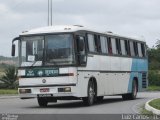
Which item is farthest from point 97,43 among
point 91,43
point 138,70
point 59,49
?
point 138,70

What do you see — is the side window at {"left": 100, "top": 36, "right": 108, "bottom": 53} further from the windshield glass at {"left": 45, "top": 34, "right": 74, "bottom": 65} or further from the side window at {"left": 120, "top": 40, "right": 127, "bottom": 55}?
the windshield glass at {"left": 45, "top": 34, "right": 74, "bottom": 65}

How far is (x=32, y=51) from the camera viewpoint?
80.6ft

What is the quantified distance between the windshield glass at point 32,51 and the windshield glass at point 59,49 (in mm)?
309

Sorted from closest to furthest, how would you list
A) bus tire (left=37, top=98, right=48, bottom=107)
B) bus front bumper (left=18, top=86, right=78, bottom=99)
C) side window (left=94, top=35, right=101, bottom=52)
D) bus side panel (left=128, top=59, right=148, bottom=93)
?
1. bus front bumper (left=18, top=86, right=78, bottom=99)
2. bus tire (left=37, top=98, right=48, bottom=107)
3. side window (left=94, top=35, right=101, bottom=52)
4. bus side panel (left=128, top=59, right=148, bottom=93)

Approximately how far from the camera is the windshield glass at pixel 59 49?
78.2ft

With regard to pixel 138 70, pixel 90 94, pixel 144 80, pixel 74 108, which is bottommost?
pixel 74 108

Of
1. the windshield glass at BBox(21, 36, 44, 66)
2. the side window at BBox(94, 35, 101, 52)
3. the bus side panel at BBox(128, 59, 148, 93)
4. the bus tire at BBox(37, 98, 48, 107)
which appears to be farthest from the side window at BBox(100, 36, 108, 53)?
the bus side panel at BBox(128, 59, 148, 93)

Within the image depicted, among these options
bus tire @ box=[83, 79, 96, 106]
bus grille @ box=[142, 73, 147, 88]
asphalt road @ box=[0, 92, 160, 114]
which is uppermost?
bus grille @ box=[142, 73, 147, 88]

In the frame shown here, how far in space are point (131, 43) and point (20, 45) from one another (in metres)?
8.46

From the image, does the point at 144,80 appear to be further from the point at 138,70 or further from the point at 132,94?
the point at 132,94

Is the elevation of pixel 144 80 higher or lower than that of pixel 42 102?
higher

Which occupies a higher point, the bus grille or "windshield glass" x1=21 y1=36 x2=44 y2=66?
"windshield glass" x1=21 y1=36 x2=44 y2=66

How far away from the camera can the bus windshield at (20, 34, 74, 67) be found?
23859 millimetres

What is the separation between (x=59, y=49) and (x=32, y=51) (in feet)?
4.08
